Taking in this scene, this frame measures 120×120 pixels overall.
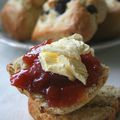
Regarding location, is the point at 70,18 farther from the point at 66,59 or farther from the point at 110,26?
the point at 66,59

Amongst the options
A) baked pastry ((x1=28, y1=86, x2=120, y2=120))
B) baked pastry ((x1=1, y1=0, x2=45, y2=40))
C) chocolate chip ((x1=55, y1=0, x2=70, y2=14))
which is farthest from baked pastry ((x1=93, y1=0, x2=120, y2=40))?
baked pastry ((x1=28, y1=86, x2=120, y2=120))

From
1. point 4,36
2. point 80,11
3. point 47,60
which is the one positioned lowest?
point 47,60

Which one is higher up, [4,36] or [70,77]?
[4,36]

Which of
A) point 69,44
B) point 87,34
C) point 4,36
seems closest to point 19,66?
point 69,44

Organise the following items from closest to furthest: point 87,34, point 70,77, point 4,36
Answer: point 70,77
point 87,34
point 4,36

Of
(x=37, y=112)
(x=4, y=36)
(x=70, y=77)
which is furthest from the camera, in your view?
(x=4, y=36)

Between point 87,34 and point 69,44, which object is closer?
point 69,44

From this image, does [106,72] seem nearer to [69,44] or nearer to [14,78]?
[69,44]

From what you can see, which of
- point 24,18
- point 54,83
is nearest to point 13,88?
point 54,83
